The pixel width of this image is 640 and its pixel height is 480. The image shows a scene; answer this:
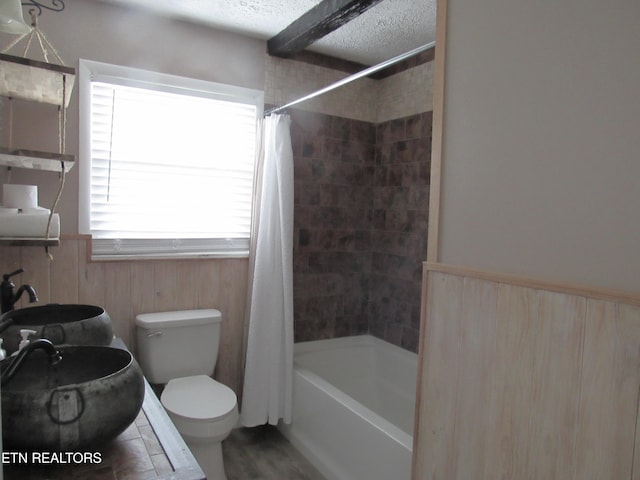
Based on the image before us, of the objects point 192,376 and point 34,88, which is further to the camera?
point 192,376

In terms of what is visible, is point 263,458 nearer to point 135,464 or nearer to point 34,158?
point 135,464

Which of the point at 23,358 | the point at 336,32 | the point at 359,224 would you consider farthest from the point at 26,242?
the point at 359,224

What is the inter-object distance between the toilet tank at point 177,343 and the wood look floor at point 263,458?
0.50 m

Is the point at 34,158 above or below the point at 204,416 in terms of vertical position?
above

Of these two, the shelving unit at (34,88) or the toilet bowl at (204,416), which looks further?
the toilet bowl at (204,416)

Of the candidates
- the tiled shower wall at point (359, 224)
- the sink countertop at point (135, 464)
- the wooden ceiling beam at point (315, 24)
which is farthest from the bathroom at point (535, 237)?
the tiled shower wall at point (359, 224)

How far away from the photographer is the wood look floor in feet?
7.82

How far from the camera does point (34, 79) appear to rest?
174cm

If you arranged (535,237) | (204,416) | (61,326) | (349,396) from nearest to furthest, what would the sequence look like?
(535,237)
(61,326)
(204,416)
(349,396)

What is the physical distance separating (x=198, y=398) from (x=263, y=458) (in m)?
0.62

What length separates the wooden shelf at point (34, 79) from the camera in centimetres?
158

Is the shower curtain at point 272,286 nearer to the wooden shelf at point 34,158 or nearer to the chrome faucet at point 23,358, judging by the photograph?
the wooden shelf at point 34,158

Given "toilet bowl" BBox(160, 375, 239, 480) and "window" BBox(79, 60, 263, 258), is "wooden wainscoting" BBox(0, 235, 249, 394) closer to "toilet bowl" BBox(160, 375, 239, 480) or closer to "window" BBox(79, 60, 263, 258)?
"window" BBox(79, 60, 263, 258)

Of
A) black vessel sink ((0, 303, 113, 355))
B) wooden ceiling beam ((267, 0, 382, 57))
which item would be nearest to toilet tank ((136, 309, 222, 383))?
black vessel sink ((0, 303, 113, 355))
